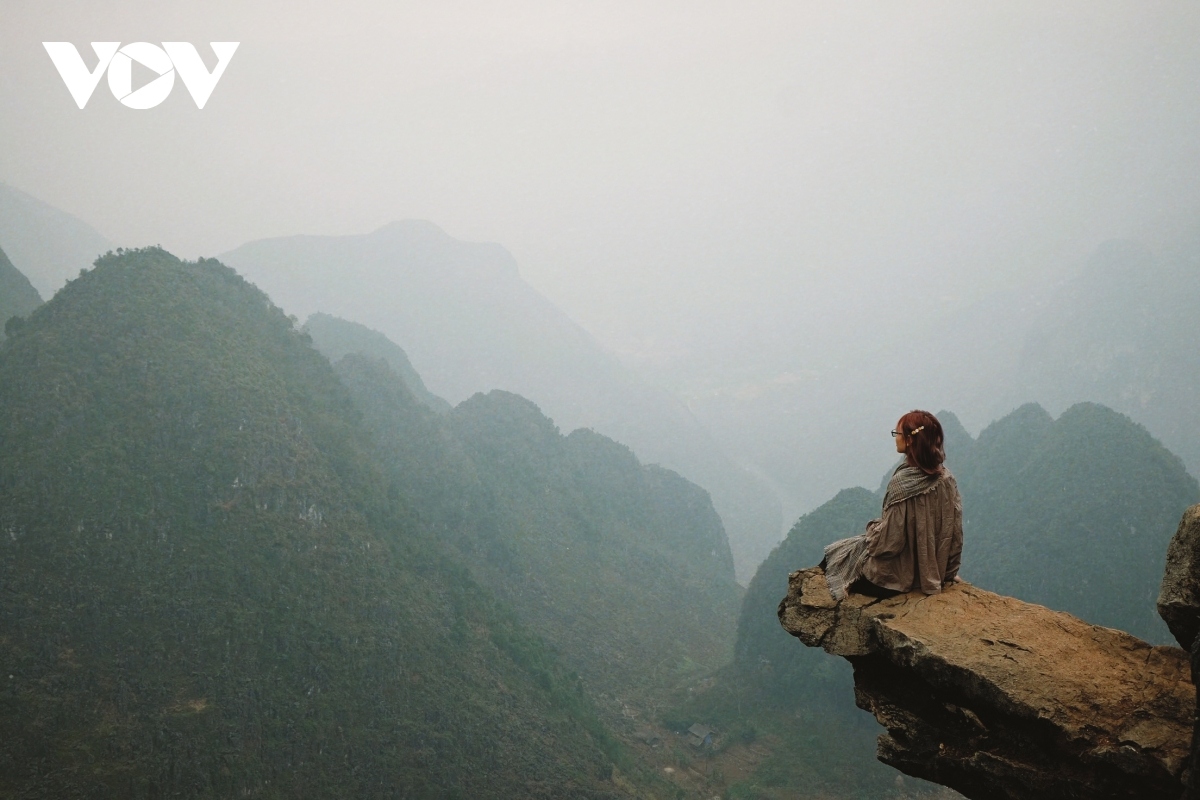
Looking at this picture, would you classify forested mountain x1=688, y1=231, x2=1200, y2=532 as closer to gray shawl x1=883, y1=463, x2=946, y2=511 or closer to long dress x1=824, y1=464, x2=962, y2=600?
long dress x1=824, y1=464, x2=962, y2=600

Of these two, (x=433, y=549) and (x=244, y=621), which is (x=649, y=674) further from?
(x=244, y=621)

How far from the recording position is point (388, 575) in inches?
1292

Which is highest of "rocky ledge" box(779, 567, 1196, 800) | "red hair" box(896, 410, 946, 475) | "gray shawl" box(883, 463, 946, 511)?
"red hair" box(896, 410, 946, 475)

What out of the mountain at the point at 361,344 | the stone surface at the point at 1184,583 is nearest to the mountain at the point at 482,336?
the mountain at the point at 361,344

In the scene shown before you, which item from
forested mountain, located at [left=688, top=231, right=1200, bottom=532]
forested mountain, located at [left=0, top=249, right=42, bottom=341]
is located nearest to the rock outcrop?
forested mountain, located at [left=0, top=249, right=42, bottom=341]

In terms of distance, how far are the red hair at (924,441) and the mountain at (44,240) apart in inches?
5031

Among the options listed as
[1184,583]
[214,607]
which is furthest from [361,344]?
[1184,583]

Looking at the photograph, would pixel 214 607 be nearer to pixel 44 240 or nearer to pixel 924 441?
pixel 924 441

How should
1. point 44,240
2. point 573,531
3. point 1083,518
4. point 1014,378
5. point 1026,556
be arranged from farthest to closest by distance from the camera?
point 1014,378, point 44,240, point 573,531, point 1026,556, point 1083,518

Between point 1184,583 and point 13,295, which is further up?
point 13,295

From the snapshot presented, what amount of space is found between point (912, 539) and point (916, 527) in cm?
28

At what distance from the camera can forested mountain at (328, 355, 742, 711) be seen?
4509 cm

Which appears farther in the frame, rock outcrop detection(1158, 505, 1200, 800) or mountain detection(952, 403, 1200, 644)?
mountain detection(952, 403, 1200, 644)

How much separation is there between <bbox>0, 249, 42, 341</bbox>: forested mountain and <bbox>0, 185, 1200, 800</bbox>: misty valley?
1.14ft
